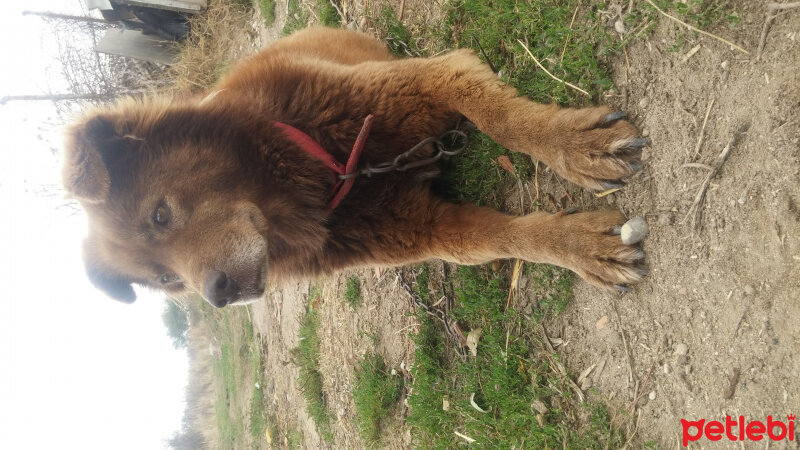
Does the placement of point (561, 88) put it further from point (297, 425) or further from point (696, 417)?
point (297, 425)

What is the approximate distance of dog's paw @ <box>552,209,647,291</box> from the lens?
2.51 m

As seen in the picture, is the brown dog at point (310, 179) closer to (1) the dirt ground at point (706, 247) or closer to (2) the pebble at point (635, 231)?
(2) the pebble at point (635, 231)

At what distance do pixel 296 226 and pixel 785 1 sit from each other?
2558mm

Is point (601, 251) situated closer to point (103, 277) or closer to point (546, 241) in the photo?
point (546, 241)

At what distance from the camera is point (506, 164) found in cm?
333

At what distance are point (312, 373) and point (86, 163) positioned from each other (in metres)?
4.26

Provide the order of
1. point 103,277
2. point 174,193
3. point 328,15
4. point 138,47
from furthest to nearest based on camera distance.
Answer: point 138,47, point 328,15, point 103,277, point 174,193

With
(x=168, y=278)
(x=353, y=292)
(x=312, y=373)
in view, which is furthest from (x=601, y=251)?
(x=312, y=373)

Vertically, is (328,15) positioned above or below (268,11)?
above

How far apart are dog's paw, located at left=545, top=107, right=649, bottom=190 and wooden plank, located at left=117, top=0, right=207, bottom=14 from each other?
8171 mm

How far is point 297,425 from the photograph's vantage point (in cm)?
727

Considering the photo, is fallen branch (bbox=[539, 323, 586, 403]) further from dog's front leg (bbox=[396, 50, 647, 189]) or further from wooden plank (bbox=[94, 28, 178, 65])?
wooden plank (bbox=[94, 28, 178, 65])

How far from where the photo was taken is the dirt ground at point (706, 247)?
196 cm

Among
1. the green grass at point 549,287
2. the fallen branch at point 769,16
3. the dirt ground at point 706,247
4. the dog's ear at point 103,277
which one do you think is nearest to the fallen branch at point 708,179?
the dirt ground at point 706,247
